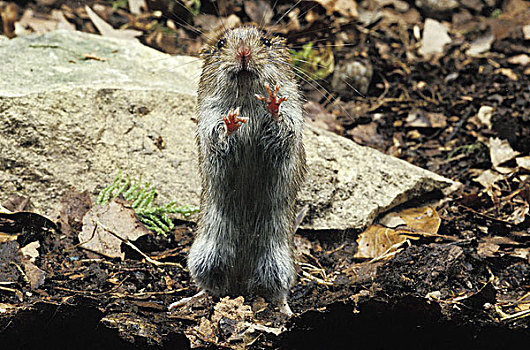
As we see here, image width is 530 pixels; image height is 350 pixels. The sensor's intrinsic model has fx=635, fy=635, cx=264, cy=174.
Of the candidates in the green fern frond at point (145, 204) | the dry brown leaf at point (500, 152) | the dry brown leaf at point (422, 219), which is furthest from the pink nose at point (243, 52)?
the dry brown leaf at point (500, 152)

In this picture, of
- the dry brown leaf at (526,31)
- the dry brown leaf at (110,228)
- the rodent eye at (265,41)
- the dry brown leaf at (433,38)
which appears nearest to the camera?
the rodent eye at (265,41)

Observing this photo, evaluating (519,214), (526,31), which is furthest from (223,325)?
(526,31)

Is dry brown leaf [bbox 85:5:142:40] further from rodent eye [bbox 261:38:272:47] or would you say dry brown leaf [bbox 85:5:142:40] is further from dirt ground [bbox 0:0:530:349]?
rodent eye [bbox 261:38:272:47]

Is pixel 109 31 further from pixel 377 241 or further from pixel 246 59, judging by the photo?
pixel 377 241

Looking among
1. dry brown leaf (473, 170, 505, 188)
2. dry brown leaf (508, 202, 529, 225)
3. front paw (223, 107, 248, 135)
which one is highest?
front paw (223, 107, 248, 135)

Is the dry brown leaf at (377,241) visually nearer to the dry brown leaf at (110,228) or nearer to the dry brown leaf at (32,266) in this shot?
the dry brown leaf at (110,228)

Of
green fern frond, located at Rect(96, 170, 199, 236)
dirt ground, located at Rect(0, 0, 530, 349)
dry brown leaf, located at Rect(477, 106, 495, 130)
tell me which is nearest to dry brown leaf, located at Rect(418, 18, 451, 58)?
dirt ground, located at Rect(0, 0, 530, 349)
